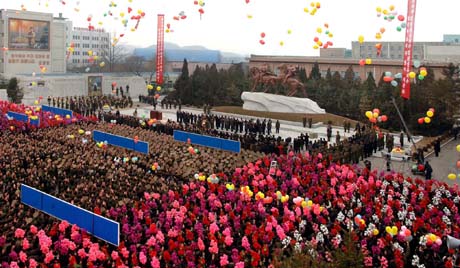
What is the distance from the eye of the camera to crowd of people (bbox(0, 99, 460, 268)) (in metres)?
6.61

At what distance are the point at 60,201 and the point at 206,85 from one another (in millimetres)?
21747

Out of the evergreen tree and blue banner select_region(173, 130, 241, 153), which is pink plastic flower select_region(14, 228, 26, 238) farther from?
the evergreen tree

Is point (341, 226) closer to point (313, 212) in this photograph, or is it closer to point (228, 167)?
point (313, 212)

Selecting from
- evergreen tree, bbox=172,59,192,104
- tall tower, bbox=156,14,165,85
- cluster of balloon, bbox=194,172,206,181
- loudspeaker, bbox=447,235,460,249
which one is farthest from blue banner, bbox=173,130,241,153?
tall tower, bbox=156,14,165,85

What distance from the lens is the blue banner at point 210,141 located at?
14600 millimetres

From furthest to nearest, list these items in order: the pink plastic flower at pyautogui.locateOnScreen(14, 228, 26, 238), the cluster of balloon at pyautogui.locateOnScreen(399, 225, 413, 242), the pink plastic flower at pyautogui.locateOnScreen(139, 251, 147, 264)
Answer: the cluster of balloon at pyautogui.locateOnScreen(399, 225, 413, 242) < the pink plastic flower at pyautogui.locateOnScreen(14, 228, 26, 238) < the pink plastic flower at pyautogui.locateOnScreen(139, 251, 147, 264)

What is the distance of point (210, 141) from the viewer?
49.6 feet

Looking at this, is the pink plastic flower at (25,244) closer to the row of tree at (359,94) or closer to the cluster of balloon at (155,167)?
the cluster of balloon at (155,167)

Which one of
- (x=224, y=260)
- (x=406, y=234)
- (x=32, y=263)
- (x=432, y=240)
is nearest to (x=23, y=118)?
(x=32, y=263)

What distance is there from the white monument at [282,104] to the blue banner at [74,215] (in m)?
16.4

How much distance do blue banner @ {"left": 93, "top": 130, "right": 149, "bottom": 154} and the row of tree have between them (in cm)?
1170

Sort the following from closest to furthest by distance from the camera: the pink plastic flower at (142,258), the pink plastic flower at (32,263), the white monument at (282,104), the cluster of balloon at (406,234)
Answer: the pink plastic flower at (32,263) < the pink plastic flower at (142,258) < the cluster of balloon at (406,234) < the white monument at (282,104)

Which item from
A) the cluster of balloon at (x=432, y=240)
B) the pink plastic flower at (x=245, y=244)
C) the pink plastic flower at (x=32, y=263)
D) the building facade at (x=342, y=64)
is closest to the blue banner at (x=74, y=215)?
the pink plastic flower at (x=32, y=263)

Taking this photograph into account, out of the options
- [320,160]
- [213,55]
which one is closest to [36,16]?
[320,160]
